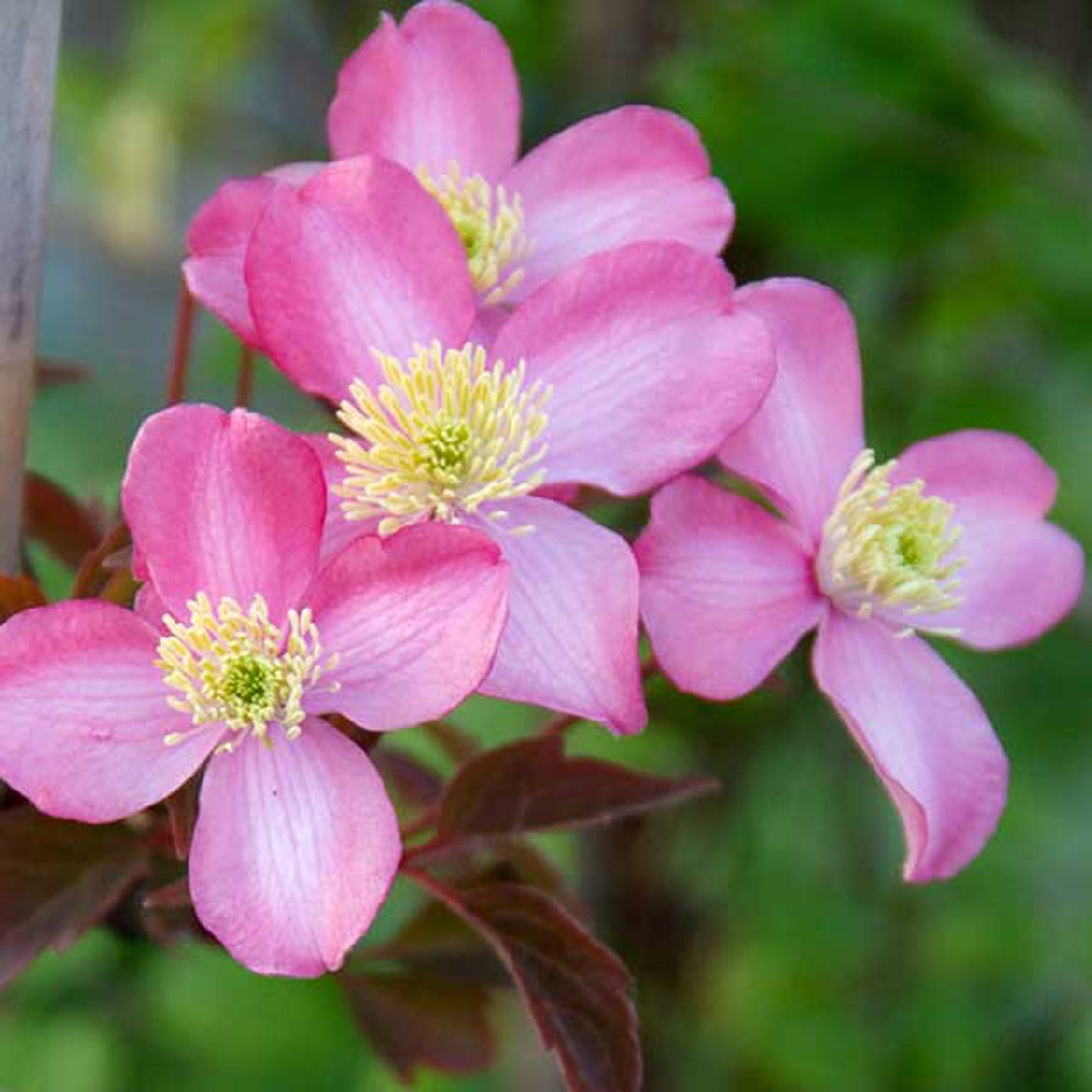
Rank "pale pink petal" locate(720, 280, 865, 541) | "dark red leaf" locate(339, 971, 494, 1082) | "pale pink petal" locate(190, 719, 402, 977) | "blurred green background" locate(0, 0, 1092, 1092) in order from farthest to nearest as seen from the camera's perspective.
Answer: "blurred green background" locate(0, 0, 1092, 1092) → "dark red leaf" locate(339, 971, 494, 1082) → "pale pink petal" locate(720, 280, 865, 541) → "pale pink petal" locate(190, 719, 402, 977)

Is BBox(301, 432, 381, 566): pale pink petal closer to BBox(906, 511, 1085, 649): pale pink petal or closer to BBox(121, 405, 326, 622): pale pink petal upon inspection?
BBox(121, 405, 326, 622): pale pink petal

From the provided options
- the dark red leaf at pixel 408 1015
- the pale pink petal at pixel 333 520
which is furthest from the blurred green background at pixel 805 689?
the pale pink petal at pixel 333 520

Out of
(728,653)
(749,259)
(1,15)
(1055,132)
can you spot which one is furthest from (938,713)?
(749,259)

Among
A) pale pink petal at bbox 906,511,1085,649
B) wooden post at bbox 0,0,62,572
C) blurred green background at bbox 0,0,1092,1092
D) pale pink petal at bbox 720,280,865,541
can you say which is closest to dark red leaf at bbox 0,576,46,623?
wooden post at bbox 0,0,62,572

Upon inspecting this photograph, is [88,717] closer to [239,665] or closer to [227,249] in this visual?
[239,665]

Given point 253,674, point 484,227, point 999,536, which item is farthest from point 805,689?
point 253,674
